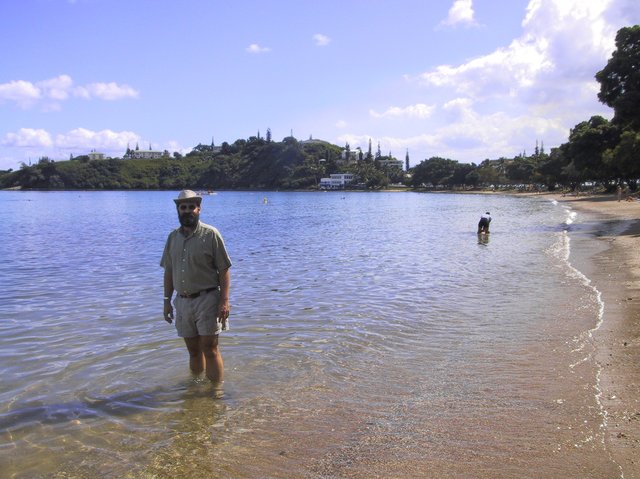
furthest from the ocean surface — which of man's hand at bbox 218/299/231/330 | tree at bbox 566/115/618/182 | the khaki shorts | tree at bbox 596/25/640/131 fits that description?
tree at bbox 566/115/618/182

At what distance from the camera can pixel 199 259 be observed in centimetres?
→ 569

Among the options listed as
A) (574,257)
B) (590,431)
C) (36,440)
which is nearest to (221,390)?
(36,440)

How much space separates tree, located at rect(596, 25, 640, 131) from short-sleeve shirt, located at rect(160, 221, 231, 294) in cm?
3535

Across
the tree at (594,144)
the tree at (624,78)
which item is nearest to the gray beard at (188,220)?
the tree at (624,78)

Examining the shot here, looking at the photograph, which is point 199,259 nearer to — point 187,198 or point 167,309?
point 187,198

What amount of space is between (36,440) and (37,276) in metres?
12.3

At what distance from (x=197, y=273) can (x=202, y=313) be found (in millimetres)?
453

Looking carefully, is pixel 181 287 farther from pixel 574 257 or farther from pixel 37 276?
pixel 574 257

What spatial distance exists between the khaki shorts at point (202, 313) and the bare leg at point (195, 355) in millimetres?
335

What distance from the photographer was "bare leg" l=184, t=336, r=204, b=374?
622cm

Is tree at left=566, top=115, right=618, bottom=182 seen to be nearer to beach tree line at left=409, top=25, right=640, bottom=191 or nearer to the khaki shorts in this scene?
beach tree line at left=409, top=25, right=640, bottom=191

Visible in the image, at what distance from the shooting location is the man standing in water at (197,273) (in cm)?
568

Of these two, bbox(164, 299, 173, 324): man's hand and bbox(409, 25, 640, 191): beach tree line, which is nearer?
bbox(164, 299, 173, 324): man's hand

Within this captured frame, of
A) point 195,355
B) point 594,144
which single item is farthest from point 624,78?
point 195,355
